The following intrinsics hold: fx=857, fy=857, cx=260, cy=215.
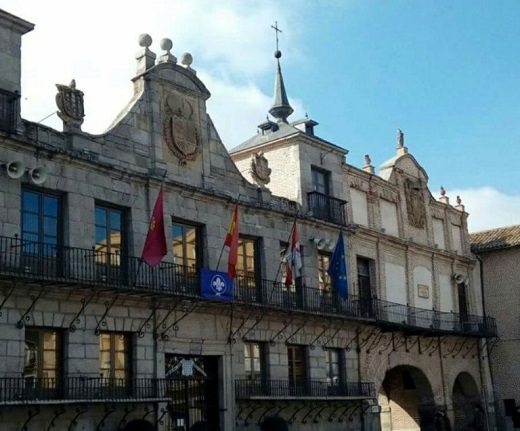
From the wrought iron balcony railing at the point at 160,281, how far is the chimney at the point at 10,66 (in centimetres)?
274

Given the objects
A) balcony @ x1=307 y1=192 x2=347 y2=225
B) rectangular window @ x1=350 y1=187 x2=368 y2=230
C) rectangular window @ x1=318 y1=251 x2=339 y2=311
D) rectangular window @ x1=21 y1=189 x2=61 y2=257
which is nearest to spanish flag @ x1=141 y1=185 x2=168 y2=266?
rectangular window @ x1=21 y1=189 x2=61 y2=257

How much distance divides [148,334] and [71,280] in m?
3.18

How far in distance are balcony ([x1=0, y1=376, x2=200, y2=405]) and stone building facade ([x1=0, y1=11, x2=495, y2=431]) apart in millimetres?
36

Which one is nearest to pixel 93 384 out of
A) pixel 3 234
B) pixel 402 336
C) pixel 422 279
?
pixel 3 234

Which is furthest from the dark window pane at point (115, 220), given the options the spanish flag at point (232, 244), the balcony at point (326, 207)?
the balcony at point (326, 207)

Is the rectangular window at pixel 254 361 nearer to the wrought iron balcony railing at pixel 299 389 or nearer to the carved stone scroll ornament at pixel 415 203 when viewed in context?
the wrought iron balcony railing at pixel 299 389

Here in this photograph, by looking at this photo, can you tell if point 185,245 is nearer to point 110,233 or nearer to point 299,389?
point 110,233

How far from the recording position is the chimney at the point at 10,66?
18.4 metres

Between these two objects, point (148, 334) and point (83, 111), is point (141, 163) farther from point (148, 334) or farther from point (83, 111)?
point (148, 334)

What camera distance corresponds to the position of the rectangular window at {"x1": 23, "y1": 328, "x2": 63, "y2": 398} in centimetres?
1778

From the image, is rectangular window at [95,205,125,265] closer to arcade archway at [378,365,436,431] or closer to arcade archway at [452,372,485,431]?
arcade archway at [378,365,436,431]

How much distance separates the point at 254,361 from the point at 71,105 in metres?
8.83

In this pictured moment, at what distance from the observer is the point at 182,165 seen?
896 inches

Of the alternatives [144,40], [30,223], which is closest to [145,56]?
[144,40]
